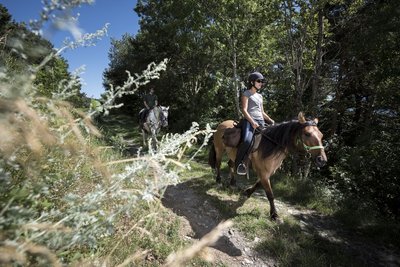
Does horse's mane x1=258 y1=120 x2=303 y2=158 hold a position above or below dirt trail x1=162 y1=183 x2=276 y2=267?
above

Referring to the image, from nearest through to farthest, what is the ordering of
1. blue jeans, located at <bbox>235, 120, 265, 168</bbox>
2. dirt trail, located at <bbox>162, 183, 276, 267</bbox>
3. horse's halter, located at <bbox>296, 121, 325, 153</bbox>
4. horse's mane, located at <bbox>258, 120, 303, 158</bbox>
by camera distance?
dirt trail, located at <bbox>162, 183, 276, 267</bbox> < horse's halter, located at <bbox>296, 121, 325, 153</bbox> < horse's mane, located at <bbox>258, 120, 303, 158</bbox> < blue jeans, located at <bbox>235, 120, 265, 168</bbox>

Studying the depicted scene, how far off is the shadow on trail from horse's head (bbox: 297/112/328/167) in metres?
2.17

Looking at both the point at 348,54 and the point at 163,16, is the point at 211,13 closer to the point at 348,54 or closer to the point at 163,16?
the point at 348,54

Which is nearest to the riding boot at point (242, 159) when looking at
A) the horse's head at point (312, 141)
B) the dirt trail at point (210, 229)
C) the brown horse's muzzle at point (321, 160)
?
the dirt trail at point (210, 229)

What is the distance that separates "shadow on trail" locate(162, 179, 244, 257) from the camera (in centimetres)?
518

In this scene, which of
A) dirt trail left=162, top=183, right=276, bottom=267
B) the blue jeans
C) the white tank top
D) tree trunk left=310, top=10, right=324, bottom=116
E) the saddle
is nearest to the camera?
dirt trail left=162, top=183, right=276, bottom=267

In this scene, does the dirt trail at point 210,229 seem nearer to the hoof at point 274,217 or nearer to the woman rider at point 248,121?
the hoof at point 274,217

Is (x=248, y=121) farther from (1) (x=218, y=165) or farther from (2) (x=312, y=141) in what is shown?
(1) (x=218, y=165)

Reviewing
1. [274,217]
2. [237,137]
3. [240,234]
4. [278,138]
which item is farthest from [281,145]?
[240,234]

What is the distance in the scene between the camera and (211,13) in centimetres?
1344

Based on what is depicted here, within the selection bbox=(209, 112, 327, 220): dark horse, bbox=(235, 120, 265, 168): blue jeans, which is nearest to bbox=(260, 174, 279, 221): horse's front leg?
bbox=(209, 112, 327, 220): dark horse

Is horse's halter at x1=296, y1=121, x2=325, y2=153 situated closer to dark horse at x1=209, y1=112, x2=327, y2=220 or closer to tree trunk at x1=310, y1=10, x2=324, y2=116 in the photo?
dark horse at x1=209, y1=112, x2=327, y2=220

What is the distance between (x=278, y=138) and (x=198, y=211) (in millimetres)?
2419

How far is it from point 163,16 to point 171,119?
876 cm
